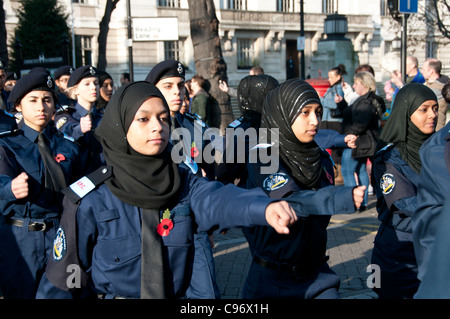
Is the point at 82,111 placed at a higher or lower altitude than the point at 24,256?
higher

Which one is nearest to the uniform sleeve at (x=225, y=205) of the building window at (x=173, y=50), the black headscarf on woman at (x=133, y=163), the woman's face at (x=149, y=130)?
the black headscarf on woman at (x=133, y=163)

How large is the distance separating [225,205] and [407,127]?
2.38 meters

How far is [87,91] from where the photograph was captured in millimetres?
6859

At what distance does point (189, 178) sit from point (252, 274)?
0.96m

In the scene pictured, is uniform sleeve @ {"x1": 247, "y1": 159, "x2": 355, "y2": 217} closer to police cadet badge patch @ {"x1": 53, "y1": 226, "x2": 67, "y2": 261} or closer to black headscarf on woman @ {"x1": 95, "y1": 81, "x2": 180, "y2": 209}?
black headscarf on woman @ {"x1": 95, "y1": 81, "x2": 180, "y2": 209}

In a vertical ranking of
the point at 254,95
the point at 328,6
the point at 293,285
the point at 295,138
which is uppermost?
the point at 328,6

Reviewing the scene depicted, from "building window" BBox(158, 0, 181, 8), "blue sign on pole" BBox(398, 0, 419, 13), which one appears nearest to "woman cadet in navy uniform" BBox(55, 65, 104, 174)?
"blue sign on pole" BBox(398, 0, 419, 13)

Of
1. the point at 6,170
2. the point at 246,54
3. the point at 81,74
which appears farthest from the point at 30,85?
the point at 246,54

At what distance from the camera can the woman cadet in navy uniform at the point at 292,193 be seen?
3.54 metres

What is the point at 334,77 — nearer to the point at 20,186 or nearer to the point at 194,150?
the point at 194,150

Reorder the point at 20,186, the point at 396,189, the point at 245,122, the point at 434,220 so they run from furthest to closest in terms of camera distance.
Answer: the point at 245,122
the point at 396,189
the point at 20,186
the point at 434,220

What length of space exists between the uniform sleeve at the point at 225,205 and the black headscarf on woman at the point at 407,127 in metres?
2.03

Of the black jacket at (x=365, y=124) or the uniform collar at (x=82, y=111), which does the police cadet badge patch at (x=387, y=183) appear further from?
the black jacket at (x=365, y=124)
